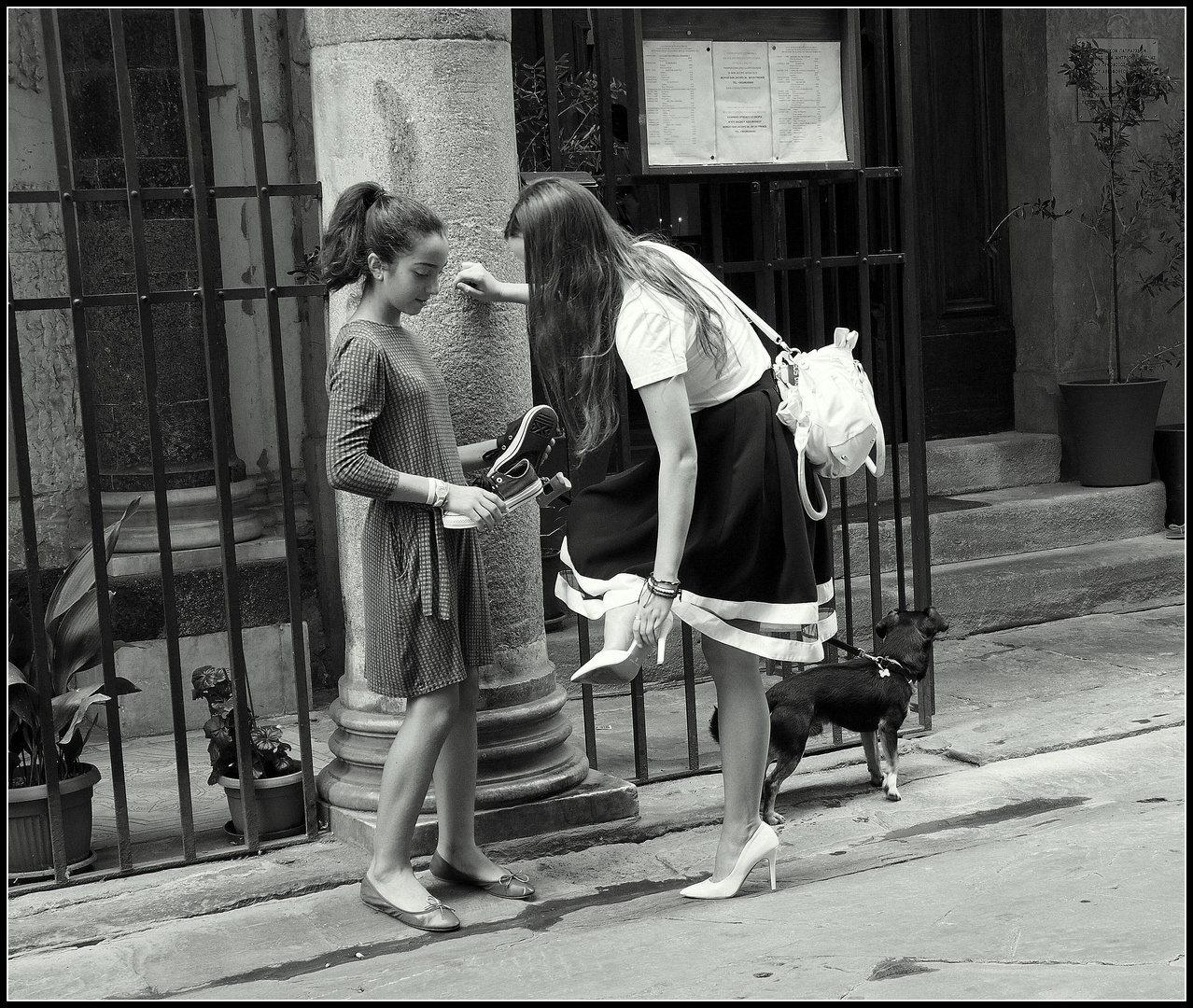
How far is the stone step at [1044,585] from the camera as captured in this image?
6.70 metres

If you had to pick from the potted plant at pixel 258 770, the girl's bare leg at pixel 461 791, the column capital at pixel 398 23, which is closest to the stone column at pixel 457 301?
the column capital at pixel 398 23

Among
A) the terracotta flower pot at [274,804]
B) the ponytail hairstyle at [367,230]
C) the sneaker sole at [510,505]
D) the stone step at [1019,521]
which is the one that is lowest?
the terracotta flower pot at [274,804]

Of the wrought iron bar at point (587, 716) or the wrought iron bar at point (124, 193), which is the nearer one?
the wrought iron bar at point (124, 193)

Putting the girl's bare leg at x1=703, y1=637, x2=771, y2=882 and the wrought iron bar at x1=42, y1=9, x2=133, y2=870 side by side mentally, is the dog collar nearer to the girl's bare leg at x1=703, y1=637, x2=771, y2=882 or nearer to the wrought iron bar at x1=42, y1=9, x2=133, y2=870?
the girl's bare leg at x1=703, y1=637, x2=771, y2=882

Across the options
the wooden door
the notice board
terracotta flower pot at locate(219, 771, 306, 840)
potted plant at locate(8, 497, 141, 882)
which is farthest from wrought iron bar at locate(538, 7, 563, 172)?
the wooden door

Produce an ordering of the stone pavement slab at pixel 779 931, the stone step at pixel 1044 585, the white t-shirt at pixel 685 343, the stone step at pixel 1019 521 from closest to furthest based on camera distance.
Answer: the stone pavement slab at pixel 779 931, the white t-shirt at pixel 685 343, the stone step at pixel 1044 585, the stone step at pixel 1019 521

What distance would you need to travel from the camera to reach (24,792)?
154 inches

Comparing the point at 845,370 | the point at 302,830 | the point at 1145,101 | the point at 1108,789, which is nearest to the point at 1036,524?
the point at 1145,101

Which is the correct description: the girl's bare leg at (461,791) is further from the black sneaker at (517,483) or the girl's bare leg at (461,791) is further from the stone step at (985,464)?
the stone step at (985,464)

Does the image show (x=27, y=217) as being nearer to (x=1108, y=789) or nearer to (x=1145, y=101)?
(x=1108, y=789)

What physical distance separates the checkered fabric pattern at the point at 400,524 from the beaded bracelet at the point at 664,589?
567mm

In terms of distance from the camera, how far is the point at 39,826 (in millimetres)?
3945

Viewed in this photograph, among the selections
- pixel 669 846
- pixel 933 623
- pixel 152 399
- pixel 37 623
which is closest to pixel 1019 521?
pixel 933 623

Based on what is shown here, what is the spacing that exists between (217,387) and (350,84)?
3.06ft
